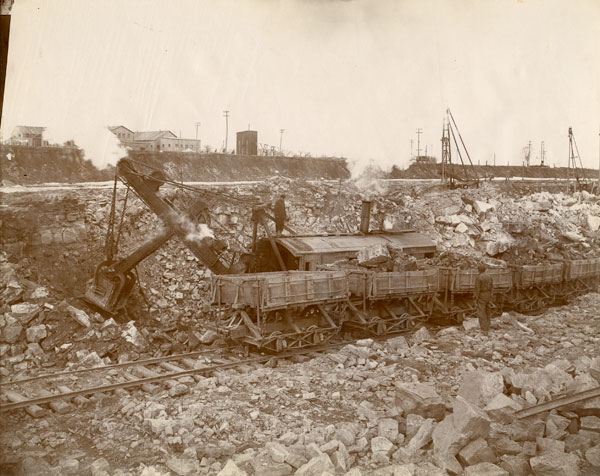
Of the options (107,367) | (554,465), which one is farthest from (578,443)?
(107,367)

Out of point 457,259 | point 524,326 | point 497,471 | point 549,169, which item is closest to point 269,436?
point 497,471

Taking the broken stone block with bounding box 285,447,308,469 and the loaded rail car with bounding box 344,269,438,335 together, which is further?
the loaded rail car with bounding box 344,269,438,335

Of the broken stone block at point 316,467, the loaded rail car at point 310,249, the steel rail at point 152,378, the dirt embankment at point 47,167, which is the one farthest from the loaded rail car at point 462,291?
the dirt embankment at point 47,167

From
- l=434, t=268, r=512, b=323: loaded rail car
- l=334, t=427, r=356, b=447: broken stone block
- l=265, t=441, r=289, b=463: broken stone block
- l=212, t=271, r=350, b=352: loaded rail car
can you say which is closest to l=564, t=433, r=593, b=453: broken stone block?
l=334, t=427, r=356, b=447: broken stone block

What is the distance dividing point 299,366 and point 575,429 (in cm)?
463

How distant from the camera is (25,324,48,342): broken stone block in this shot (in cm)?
1002

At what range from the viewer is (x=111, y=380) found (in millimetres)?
8656

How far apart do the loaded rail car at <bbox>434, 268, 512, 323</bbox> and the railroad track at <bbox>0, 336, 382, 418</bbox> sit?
15.1ft

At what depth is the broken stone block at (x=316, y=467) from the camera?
16.7 ft

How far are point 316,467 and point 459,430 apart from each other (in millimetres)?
1585

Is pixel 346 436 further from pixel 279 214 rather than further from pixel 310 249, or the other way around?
pixel 279 214

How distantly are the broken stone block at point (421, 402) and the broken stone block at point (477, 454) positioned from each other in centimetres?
96

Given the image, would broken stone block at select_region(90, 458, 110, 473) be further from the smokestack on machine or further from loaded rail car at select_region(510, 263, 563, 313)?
loaded rail car at select_region(510, 263, 563, 313)

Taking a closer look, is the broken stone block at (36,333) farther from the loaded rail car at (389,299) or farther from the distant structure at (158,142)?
the distant structure at (158,142)
